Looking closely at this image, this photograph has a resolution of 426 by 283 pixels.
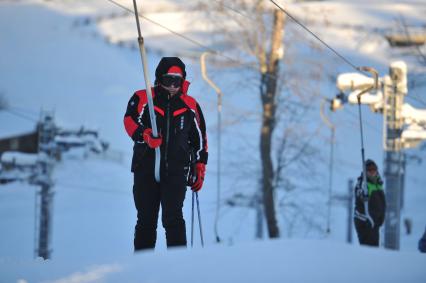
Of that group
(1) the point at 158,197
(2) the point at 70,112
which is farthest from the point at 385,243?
(2) the point at 70,112

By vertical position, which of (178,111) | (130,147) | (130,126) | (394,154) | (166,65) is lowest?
(130,126)

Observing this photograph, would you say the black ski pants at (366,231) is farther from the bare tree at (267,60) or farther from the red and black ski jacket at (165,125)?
the bare tree at (267,60)

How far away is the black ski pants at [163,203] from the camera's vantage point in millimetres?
5680

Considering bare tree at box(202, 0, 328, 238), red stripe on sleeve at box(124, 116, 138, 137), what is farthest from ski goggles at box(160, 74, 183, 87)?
bare tree at box(202, 0, 328, 238)

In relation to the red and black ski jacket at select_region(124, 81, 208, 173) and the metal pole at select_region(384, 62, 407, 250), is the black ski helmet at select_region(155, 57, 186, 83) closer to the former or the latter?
the red and black ski jacket at select_region(124, 81, 208, 173)

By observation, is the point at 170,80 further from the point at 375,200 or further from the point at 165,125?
the point at 375,200

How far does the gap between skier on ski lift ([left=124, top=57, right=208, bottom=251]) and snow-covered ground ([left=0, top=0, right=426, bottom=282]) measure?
0.29 m

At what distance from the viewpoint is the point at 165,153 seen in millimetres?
5723

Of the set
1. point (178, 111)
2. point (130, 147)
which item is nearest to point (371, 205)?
point (178, 111)

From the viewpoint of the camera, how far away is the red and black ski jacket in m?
5.72

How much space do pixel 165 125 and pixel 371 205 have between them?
4.64 meters

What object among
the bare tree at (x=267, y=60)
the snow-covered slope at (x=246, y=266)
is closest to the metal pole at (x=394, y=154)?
the bare tree at (x=267, y=60)

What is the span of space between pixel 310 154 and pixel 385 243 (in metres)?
8.02

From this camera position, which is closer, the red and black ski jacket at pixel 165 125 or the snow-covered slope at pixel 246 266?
the snow-covered slope at pixel 246 266
